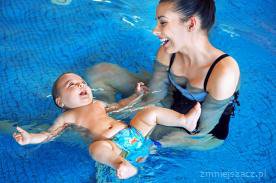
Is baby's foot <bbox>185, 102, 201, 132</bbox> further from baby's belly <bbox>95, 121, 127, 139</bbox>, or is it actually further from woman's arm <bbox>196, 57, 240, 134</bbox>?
baby's belly <bbox>95, 121, 127, 139</bbox>

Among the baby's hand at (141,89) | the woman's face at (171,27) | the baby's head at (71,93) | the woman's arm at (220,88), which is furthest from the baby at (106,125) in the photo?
the woman's face at (171,27)

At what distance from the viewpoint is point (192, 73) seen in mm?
2736

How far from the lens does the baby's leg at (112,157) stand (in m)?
2.18

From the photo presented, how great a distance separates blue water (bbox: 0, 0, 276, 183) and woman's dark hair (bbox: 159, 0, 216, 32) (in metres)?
1.00

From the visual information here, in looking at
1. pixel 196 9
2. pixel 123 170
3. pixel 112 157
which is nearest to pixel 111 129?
pixel 112 157

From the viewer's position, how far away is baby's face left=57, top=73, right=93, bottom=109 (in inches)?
109

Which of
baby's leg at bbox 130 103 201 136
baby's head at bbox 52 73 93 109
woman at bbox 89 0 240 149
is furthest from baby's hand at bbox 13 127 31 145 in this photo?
woman at bbox 89 0 240 149

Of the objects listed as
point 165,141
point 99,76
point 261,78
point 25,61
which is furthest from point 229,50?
point 25,61

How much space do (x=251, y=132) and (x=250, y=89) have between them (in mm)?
608

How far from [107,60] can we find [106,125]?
5.11 feet

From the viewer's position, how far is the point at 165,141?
2838 millimetres

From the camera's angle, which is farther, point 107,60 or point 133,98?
point 107,60

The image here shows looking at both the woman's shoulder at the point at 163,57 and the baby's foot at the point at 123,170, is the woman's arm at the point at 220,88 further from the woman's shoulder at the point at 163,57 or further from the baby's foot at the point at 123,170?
the baby's foot at the point at 123,170

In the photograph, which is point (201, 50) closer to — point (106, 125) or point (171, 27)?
point (171, 27)
